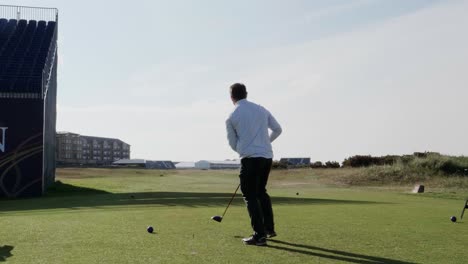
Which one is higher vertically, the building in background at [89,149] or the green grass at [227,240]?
the building in background at [89,149]

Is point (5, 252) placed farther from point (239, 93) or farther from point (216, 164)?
point (216, 164)

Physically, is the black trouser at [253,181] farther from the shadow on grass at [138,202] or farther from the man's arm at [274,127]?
the shadow on grass at [138,202]

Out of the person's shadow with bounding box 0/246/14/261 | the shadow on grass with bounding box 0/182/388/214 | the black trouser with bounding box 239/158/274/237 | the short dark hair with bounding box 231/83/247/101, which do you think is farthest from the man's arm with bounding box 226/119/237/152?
the shadow on grass with bounding box 0/182/388/214

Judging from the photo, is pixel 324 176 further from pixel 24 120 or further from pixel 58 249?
pixel 58 249

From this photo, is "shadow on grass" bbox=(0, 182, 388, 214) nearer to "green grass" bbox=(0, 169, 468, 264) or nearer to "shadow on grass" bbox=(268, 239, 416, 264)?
"green grass" bbox=(0, 169, 468, 264)

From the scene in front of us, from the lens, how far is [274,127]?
8.12 metres

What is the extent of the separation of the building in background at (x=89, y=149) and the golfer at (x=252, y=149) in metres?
146

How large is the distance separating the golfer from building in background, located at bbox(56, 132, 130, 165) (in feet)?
480

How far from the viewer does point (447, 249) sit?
6.87 m

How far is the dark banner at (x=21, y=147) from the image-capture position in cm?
2545

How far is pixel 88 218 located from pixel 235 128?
5.17 meters

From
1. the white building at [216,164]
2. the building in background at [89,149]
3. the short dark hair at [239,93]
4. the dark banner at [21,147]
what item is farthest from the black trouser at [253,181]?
the white building at [216,164]

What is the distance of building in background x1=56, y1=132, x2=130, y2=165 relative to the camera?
157000 millimetres

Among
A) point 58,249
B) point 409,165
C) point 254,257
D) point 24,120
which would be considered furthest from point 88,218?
point 409,165
